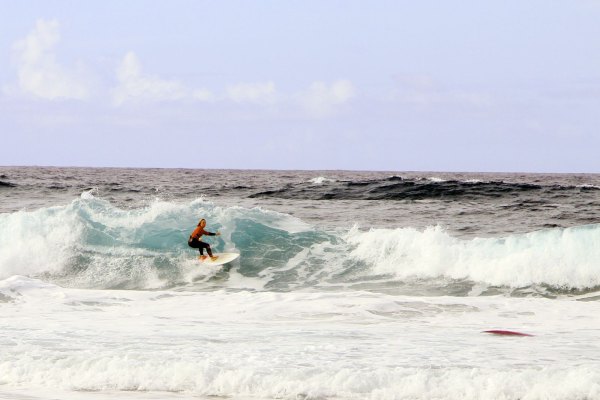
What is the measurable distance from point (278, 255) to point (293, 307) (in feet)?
21.4

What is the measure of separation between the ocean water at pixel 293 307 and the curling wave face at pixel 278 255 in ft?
0.17

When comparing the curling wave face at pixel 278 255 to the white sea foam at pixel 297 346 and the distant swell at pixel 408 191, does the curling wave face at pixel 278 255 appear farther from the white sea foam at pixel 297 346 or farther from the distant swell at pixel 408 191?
the distant swell at pixel 408 191

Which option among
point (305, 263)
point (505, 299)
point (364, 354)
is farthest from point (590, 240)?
point (364, 354)

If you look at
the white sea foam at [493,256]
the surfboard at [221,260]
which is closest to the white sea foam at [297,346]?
the white sea foam at [493,256]

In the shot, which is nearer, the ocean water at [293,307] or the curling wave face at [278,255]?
the ocean water at [293,307]

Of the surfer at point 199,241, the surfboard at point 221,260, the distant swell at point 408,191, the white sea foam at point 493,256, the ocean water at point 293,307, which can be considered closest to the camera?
the ocean water at point 293,307

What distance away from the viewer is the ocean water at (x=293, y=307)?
8273 mm

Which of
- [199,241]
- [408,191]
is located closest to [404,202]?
[408,191]

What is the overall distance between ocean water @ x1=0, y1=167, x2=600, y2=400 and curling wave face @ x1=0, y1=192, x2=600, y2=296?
52 millimetres

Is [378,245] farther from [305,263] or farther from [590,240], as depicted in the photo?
[590,240]

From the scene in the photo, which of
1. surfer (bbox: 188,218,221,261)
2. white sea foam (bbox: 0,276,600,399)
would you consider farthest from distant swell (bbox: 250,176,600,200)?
white sea foam (bbox: 0,276,600,399)

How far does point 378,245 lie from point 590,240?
492cm

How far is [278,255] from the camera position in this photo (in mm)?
19969

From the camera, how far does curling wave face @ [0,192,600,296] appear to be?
16.8 meters
